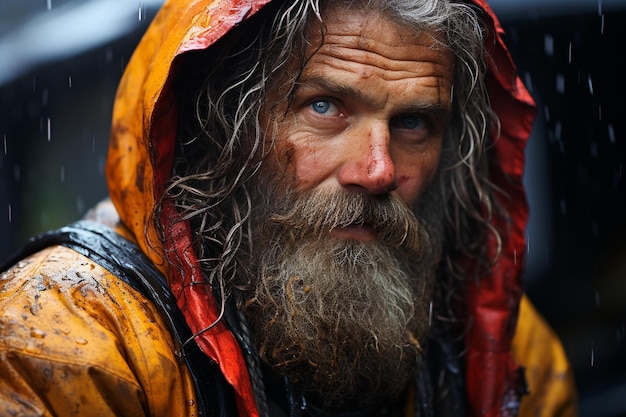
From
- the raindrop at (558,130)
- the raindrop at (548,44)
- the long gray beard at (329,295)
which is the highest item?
the raindrop at (548,44)

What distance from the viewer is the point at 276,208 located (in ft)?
8.14

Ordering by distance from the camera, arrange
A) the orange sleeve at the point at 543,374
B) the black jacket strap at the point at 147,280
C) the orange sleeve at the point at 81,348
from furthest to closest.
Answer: the orange sleeve at the point at 543,374, the black jacket strap at the point at 147,280, the orange sleeve at the point at 81,348

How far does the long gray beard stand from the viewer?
242 cm

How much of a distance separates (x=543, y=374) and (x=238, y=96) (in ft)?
4.91

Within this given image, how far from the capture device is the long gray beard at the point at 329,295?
2.42m

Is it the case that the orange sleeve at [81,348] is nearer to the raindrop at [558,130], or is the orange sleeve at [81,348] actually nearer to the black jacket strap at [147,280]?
the black jacket strap at [147,280]

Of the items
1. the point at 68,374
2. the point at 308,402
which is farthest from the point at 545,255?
the point at 68,374

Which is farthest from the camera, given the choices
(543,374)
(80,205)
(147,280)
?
(80,205)

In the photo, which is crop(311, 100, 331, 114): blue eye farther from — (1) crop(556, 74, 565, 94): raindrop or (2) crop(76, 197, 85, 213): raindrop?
(2) crop(76, 197, 85, 213): raindrop

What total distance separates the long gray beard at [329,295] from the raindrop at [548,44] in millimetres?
2371

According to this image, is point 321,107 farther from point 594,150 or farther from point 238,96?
point 594,150

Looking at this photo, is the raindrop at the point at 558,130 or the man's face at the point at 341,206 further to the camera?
the raindrop at the point at 558,130

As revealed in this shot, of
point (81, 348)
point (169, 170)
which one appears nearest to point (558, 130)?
point (169, 170)

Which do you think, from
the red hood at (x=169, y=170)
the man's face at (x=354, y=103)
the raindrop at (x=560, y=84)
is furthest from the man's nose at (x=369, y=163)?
the raindrop at (x=560, y=84)
